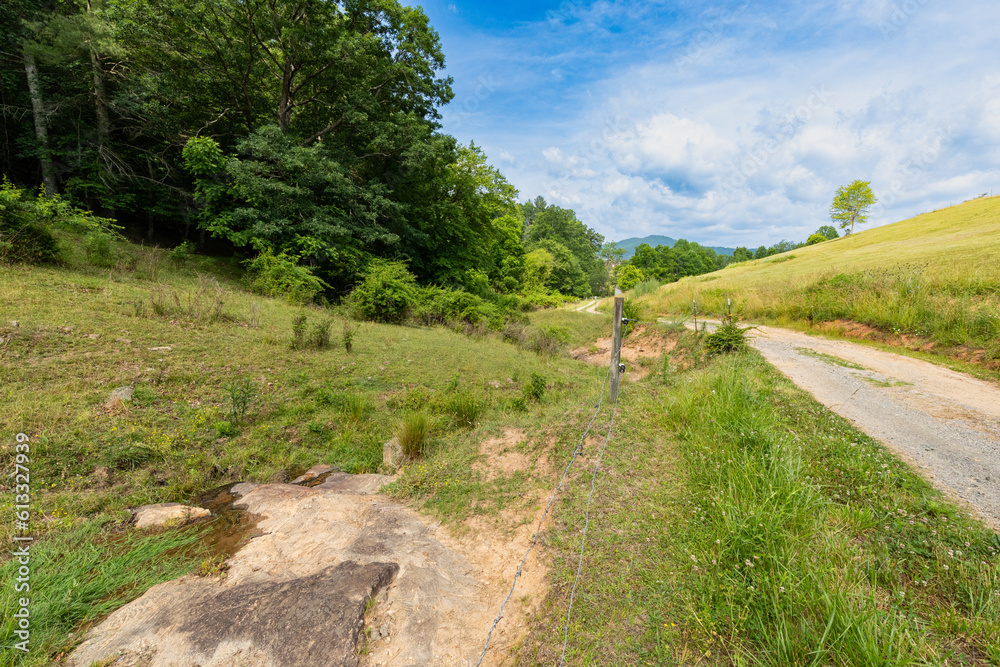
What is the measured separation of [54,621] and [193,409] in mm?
3480

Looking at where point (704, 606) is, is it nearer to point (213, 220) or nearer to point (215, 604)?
point (215, 604)

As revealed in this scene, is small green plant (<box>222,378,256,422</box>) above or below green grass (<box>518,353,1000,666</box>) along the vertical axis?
above

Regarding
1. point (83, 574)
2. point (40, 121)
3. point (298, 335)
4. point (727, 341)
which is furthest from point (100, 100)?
point (727, 341)

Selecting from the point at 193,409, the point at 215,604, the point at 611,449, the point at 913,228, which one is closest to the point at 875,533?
the point at 611,449

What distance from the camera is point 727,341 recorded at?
8766 mm

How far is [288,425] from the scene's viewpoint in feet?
18.3

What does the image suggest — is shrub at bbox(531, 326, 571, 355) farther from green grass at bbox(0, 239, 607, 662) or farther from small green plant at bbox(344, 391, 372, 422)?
small green plant at bbox(344, 391, 372, 422)

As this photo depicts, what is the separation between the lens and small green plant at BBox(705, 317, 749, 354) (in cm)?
867

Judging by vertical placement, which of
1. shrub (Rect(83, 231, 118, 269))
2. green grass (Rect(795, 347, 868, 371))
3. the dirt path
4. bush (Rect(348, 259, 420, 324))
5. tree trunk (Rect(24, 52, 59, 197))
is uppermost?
tree trunk (Rect(24, 52, 59, 197))

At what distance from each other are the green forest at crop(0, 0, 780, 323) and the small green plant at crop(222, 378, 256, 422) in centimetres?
750

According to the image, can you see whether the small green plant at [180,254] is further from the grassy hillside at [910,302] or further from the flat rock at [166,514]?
the grassy hillside at [910,302]

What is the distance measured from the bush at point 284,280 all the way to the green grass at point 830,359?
14575mm

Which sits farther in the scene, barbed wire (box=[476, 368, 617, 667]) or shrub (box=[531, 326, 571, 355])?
shrub (box=[531, 326, 571, 355])

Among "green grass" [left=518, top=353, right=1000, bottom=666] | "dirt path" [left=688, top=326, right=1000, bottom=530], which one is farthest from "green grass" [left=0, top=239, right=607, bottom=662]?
"dirt path" [left=688, top=326, right=1000, bottom=530]
